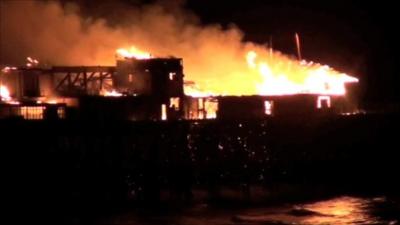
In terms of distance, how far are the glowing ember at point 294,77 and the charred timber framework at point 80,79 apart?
898 cm

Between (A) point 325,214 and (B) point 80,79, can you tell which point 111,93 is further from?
(A) point 325,214

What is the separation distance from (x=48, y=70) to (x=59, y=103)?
3.17 metres

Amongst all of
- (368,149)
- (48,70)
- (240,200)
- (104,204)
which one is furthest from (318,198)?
(48,70)

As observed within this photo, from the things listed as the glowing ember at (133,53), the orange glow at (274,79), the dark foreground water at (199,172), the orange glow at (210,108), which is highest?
the glowing ember at (133,53)

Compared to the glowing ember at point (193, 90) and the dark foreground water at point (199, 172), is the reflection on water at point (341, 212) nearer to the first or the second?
the dark foreground water at point (199, 172)

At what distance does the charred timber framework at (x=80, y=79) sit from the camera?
39.2 m

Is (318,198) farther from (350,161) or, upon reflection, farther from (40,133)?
(40,133)

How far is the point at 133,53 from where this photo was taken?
4312 cm

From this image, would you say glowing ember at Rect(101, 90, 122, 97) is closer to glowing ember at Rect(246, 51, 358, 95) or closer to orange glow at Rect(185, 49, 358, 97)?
orange glow at Rect(185, 49, 358, 97)

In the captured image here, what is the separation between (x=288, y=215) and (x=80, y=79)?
19.2 meters

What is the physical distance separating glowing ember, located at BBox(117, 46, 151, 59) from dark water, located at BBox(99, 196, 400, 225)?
1649 centimetres

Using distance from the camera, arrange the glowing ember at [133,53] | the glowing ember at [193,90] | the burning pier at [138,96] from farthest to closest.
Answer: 1. the glowing ember at [193,90]
2. the glowing ember at [133,53]
3. the burning pier at [138,96]

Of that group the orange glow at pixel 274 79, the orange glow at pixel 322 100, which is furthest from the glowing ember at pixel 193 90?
the orange glow at pixel 322 100

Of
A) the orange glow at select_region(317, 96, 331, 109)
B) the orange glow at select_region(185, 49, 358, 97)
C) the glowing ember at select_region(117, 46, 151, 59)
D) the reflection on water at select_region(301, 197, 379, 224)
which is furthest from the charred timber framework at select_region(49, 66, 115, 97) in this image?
the reflection on water at select_region(301, 197, 379, 224)
